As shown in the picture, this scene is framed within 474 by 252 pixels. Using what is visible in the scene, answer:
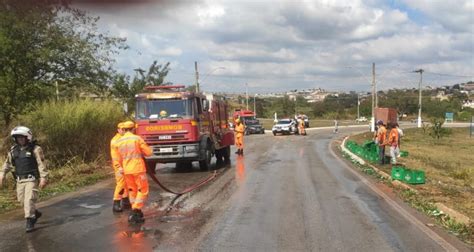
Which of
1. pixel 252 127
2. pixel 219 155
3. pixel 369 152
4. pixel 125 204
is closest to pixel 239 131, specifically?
pixel 219 155

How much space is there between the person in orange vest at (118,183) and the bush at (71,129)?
8430 mm

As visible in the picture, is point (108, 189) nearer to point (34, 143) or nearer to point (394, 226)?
point (34, 143)

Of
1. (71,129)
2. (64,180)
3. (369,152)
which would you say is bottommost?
(369,152)

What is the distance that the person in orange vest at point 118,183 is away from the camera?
32.6 feet

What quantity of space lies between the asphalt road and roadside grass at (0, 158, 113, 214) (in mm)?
712

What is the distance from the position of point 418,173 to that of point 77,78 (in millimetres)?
16159

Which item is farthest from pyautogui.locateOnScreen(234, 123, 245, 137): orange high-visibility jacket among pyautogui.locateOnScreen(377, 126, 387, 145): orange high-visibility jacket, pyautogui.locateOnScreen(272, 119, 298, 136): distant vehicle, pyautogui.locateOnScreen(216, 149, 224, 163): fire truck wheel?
pyautogui.locateOnScreen(272, 119, 298, 136): distant vehicle

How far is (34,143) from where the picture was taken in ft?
29.0

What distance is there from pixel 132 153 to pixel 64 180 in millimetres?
7581

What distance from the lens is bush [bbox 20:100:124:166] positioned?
18766 mm

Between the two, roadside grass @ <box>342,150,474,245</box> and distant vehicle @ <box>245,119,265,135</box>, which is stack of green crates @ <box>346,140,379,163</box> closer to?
roadside grass @ <box>342,150,474,245</box>

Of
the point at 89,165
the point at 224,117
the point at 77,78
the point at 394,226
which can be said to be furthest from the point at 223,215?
the point at 77,78

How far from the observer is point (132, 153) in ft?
30.0

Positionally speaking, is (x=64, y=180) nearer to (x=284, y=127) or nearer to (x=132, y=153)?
(x=132, y=153)
